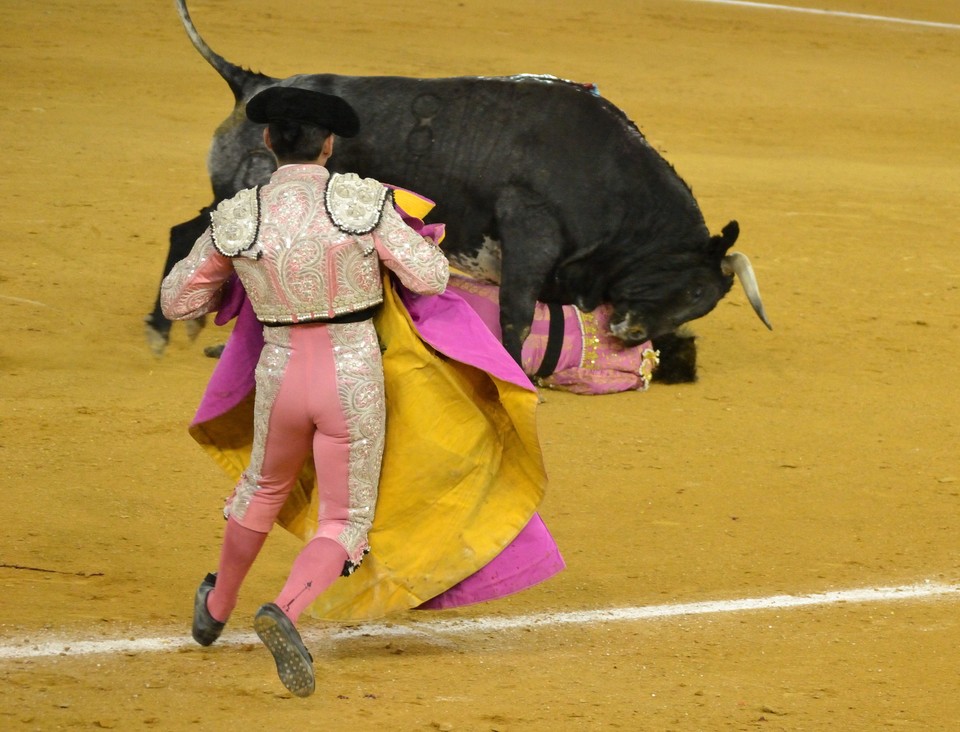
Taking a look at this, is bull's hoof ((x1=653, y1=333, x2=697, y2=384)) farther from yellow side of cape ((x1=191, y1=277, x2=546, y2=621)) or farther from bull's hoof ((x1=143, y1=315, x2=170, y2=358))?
yellow side of cape ((x1=191, y1=277, x2=546, y2=621))

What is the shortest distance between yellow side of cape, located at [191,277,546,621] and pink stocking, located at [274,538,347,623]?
0.34m

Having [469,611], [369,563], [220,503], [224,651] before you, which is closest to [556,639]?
[469,611]

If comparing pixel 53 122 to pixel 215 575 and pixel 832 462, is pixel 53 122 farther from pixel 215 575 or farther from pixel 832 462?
pixel 215 575

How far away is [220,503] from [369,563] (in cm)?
157

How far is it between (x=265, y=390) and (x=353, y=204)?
0.62m

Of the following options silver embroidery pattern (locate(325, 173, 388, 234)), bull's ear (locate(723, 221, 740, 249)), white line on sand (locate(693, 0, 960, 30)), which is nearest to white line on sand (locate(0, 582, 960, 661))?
silver embroidery pattern (locate(325, 173, 388, 234))

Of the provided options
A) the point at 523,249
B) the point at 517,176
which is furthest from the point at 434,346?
the point at 517,176

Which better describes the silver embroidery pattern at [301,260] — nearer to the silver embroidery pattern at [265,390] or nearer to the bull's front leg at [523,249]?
the silver embroidery pattern at [265,390]

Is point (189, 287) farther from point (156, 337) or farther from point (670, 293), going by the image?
point (670, 293)

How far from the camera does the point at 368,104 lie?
26.5ft

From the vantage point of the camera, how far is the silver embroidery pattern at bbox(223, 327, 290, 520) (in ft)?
15.2

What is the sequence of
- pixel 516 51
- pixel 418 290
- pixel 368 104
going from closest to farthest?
pixel 418 290 → pixel 368 104 → pixel 516 51

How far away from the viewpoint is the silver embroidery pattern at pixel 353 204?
454cm

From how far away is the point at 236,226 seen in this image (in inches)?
178
